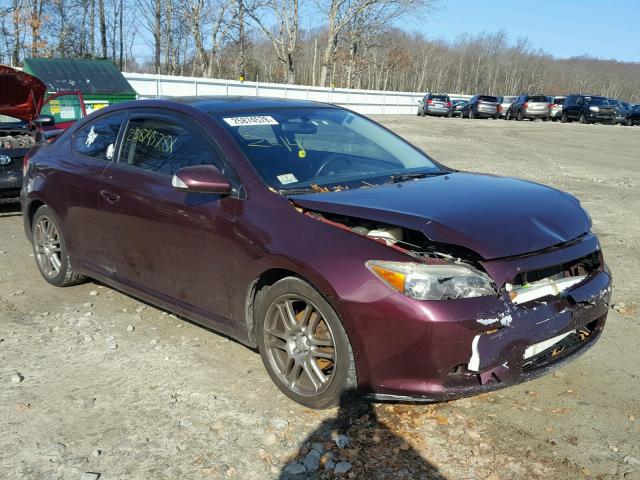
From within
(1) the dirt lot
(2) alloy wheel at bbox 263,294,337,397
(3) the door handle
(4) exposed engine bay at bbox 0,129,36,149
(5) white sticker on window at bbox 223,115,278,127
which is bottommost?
(1) the dirt lot

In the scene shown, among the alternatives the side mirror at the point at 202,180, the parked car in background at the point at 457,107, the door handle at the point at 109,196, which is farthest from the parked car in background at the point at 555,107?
the side mirror at the point at 202,180

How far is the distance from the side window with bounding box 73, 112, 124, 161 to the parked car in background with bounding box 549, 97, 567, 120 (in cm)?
4013

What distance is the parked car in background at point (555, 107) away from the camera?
133 ft

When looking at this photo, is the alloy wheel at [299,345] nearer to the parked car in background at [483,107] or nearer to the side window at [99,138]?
the side window at [99,138]

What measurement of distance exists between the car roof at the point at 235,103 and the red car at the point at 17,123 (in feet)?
12.4

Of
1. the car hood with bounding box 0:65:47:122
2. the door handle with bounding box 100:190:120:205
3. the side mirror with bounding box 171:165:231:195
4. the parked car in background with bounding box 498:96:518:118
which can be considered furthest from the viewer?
the parked car in background with bounding box 498:96:518:118

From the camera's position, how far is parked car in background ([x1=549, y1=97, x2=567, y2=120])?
1596 inches

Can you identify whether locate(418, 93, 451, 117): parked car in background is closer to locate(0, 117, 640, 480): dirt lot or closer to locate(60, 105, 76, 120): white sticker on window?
locate(60, 105, 76, 120): white sticker on window

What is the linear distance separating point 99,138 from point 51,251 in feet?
4.08

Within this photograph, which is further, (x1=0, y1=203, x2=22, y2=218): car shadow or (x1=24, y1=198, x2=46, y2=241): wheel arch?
(x1=0, y1=203, x2=22, y2=218): car shadow

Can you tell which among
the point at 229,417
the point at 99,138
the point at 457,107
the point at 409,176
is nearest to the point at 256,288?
the point at 229,417

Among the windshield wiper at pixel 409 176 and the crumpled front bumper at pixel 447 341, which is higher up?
the windshield wiper at pixel 409 176

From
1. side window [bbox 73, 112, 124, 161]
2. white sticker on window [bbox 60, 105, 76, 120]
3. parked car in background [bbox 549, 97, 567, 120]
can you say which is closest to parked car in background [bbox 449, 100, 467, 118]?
parked car in background [bbox 549, 97, 567, 120]

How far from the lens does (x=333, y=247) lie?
312 centimetres
